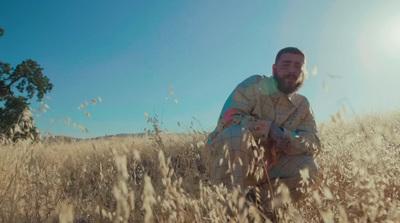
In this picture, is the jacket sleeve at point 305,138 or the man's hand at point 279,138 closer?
the man's hand at point 279,138

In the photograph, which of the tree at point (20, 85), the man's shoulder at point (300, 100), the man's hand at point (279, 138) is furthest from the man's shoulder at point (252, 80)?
the tree at point (20, 85)

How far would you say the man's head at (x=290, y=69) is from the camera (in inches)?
98.4

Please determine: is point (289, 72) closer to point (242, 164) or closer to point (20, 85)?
point (242, 164)

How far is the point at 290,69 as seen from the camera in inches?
98.6

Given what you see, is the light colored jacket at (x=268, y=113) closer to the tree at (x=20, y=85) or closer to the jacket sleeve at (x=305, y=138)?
the jacket sleeve at (x=305, y=138)

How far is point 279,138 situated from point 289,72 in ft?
2.21

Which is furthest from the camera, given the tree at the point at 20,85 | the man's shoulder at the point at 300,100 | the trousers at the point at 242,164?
the tree at the point at 20,85

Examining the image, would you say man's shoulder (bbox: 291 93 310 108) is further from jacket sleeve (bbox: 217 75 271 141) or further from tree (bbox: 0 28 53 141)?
tree (bbox: 0 28 53 141)

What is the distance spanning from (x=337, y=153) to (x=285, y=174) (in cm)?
67

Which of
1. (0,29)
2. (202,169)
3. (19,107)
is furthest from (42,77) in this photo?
(202,169)

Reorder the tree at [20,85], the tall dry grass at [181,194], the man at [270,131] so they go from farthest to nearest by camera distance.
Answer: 1. the tree at [20,85]
2. the man at [270,131]
3. the tall dry grass at [181,194]

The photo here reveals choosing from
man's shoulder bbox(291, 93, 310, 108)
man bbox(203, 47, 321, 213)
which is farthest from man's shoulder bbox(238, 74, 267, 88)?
man's shoulder bbox(291, 93, 310, 108)

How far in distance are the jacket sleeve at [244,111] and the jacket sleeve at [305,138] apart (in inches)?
8.9

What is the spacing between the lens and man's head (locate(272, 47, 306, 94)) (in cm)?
250
